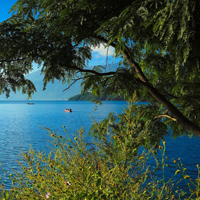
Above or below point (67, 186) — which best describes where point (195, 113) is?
above

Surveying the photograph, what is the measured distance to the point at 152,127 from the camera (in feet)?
22.6

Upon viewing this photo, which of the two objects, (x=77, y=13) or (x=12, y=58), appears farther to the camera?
(x=12, y=58)

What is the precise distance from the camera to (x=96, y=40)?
7.43m

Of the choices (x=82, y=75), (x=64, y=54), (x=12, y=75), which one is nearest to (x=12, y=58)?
(x=12, y=75)

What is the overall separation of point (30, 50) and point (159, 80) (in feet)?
16.8

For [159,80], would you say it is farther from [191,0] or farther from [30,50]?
[191,0]

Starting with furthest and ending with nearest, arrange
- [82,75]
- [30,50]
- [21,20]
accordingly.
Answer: [82,75], [21,20], [30,50]

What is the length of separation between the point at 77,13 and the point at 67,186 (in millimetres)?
3144

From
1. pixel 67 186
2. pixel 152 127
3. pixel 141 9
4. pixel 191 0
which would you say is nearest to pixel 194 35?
pixel 191 0

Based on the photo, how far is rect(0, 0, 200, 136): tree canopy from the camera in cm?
Result: 314

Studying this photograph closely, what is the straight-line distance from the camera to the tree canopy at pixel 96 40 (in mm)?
3145

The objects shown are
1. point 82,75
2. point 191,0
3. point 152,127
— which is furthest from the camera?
point 82,75

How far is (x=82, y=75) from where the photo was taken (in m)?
7.99

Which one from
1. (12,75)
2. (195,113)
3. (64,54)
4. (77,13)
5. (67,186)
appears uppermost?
(77,13)
